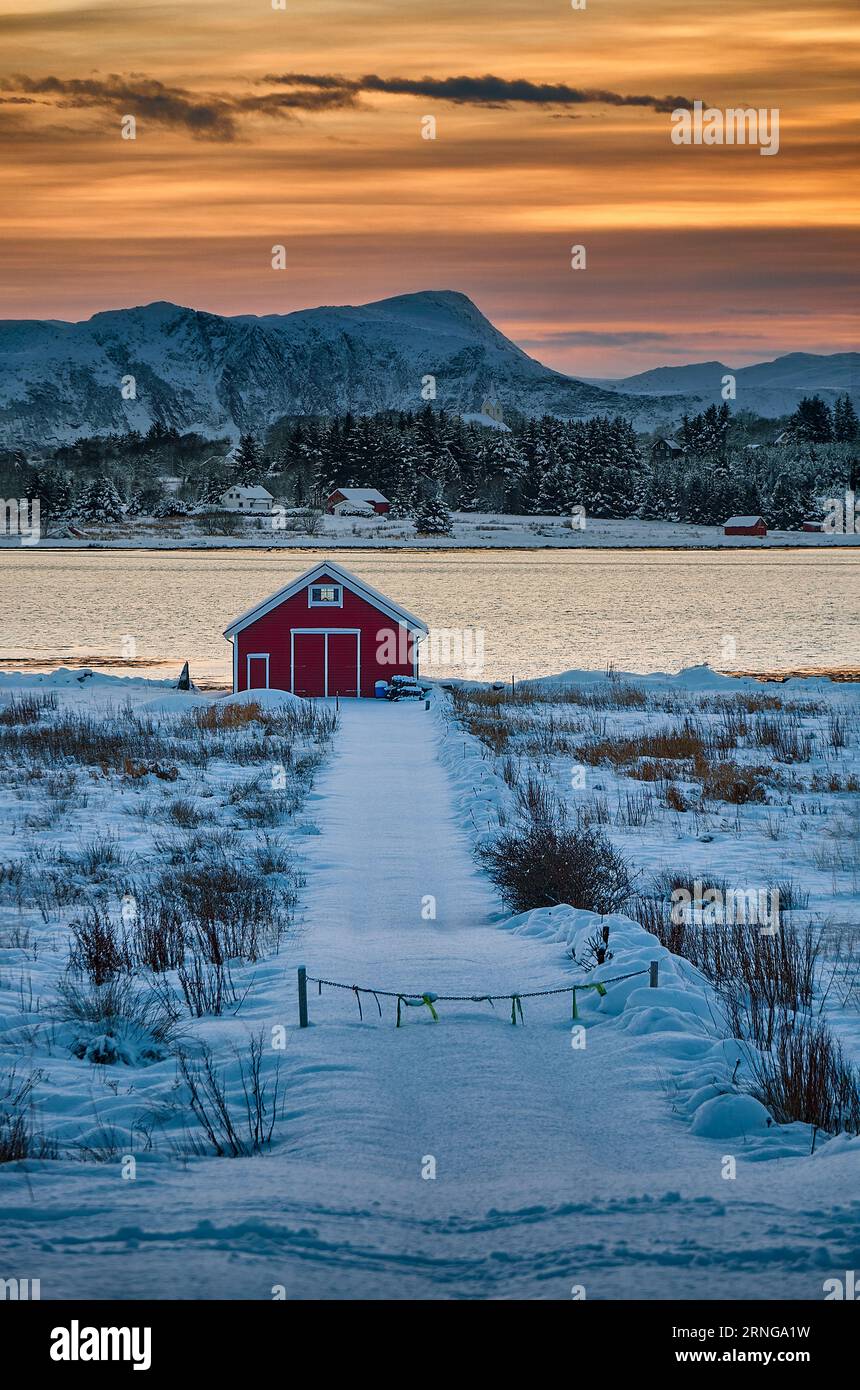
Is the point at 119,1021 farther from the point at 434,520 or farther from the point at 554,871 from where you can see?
the point at 434,520

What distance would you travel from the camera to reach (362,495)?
166 meters

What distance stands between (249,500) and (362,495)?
2036cm

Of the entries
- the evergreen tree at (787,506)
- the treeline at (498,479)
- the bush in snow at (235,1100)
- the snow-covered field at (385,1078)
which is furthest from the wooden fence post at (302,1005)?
the evergreen tree at (787,506)

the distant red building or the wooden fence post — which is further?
the distant red building

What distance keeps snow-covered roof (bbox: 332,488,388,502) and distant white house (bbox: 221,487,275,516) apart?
12.5 m

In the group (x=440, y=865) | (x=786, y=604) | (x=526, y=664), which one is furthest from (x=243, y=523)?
(x=440, y=865)

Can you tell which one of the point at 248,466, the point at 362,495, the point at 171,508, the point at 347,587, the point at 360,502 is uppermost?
the point at 248,466

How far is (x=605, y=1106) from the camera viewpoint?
A: 751 cm

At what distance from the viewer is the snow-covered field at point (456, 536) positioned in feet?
495

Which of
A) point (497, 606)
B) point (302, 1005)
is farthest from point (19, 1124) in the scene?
point (497, 606)

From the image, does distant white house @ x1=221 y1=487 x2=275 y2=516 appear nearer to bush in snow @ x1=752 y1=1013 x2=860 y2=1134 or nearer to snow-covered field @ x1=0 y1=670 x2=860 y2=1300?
snow-covered field @ x1=0 y1=670 x2=860 y2=1300

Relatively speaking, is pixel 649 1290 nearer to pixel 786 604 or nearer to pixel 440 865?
pixel 440 865

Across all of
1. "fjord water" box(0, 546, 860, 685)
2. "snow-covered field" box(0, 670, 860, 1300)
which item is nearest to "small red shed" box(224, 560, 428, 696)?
"fjord water" box(0, 546, 860, 685)

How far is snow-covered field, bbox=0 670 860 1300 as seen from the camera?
17.9ft
